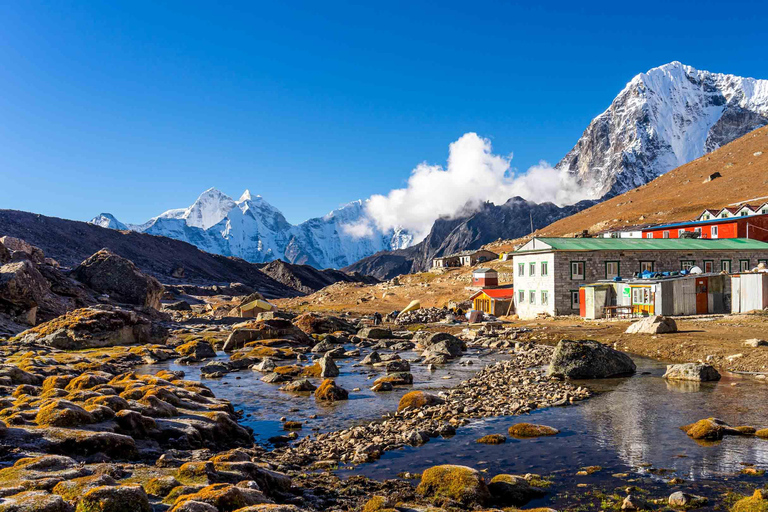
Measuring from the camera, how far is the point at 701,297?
46375mm

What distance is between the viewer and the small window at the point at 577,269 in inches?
2120

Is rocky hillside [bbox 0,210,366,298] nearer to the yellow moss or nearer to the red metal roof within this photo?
the red metal roof

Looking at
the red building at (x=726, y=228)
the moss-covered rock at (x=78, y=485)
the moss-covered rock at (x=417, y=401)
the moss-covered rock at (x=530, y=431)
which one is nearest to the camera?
the moss-covered rock at (x=78, y=485)

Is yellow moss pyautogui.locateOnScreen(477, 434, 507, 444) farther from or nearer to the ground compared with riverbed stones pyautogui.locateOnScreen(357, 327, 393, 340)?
nearer to the ground

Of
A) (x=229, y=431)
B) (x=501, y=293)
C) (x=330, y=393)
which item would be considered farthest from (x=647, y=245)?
(x=229, y=431)

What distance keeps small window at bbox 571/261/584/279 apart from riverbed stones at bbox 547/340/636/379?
26.6m

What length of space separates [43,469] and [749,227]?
90713mm

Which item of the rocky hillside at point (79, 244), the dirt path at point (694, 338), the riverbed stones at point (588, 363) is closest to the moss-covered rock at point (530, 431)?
the riverbed stones at point (588, 363)

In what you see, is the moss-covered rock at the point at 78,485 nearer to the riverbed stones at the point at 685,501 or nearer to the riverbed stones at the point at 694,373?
the riverbed stones at the point at 685,501

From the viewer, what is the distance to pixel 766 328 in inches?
1382

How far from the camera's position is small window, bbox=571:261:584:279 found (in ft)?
177

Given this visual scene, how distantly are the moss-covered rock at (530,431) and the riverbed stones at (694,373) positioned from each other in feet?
35.8

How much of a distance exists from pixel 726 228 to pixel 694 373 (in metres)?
68.8

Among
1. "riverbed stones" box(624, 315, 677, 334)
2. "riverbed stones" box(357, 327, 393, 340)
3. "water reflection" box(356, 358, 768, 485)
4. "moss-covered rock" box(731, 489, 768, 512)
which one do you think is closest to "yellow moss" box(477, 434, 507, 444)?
"water reflection" box(356, 358, 768, 485)
